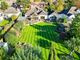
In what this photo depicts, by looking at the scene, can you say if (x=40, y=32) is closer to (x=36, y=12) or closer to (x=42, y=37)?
(x=42, y=37)

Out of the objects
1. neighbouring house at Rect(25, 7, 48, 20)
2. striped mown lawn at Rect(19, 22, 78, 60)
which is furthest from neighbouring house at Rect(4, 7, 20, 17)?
striped mown lawn at Rect(19, 22, 78, 60)

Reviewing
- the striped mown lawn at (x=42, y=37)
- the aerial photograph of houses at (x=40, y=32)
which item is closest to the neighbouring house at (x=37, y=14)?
the aerial photograph of houses at (x=40, y=32)

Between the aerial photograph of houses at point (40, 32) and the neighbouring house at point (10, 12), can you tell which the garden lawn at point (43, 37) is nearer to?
the aerial photograph of houses at point (40, 32)

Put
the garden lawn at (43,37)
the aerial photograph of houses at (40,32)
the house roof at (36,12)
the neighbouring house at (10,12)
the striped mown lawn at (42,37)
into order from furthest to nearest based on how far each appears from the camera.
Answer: the neighbouring house at (10,12) → the house roof at (36,12) → the striped mown lawn at (42,37) → the garden lawn at (43,37) → the aerial photograph of houses at (40,32)

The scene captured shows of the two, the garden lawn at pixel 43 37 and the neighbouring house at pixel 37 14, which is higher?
the garden lawn at pixel 43 37

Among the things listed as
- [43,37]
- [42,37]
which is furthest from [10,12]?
[43,37]

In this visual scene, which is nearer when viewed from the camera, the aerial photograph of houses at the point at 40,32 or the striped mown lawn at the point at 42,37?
the aerial photograph of houses at the point at 40,32

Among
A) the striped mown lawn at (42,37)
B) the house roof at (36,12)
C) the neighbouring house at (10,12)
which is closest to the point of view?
the striped mown lawn at (42,37)

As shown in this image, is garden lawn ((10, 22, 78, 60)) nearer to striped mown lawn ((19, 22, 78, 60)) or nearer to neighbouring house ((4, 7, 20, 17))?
striped mown lawn ((19, 22, 78, 60))
